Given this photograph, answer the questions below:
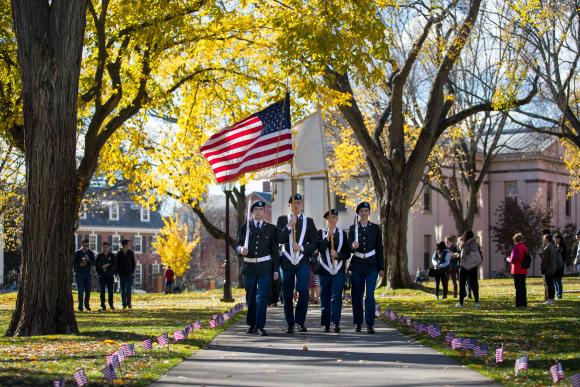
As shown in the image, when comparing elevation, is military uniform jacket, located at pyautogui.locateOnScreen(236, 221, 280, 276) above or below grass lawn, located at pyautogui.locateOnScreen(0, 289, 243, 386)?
above

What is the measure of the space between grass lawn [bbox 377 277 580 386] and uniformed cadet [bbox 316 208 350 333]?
4.03 feet

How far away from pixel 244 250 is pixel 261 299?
84 centimetres

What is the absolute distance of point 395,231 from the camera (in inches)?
1363

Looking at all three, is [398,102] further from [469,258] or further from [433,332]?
[433,332]

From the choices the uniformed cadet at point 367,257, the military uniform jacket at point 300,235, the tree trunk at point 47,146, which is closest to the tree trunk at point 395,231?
the uniformed cadet at point 367,257

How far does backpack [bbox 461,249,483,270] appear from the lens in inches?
929

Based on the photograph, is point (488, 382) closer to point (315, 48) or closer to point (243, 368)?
point (243, 368)

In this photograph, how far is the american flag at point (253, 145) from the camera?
1672 cm

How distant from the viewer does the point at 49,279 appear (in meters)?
16.8

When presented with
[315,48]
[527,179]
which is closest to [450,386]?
[315,48]

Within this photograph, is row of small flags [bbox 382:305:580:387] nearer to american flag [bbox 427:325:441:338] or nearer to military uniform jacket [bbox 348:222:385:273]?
american flag [bbox 427:325:441:338]

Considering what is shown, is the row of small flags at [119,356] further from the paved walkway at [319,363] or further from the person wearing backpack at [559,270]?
the person wearing backpack at [559,270]

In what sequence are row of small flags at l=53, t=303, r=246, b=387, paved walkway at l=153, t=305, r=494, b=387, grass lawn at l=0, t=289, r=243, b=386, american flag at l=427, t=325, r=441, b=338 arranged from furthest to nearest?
1. american flag at l=427, t=325, r=441, b=338
2. grass lawn at l=0, t=289, r=243, b=386
3. paved walkway at l=153, t=305, r=494, b=387
4. row of small flags at l=53, t=303, r=246, b=387

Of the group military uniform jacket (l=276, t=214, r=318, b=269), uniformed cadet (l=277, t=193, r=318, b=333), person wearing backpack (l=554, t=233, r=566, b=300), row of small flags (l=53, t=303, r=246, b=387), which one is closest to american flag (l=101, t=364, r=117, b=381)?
row of small flags (l=53, t=303, r=246, b=387)
